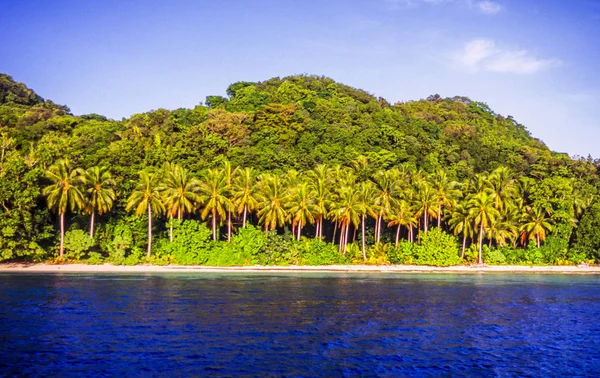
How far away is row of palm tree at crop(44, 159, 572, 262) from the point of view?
5819 cm

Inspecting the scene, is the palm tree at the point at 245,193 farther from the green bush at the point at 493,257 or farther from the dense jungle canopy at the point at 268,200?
the green bush at the point at 493,257

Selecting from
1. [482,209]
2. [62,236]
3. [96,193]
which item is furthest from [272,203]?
[482,209]

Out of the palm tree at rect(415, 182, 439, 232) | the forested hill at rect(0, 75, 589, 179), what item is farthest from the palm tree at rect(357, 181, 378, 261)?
the forested hill at rect(0, 75, 589, 179)

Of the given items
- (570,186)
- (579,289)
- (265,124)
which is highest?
(265,124)

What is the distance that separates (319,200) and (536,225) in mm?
27955

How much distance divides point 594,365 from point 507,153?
75717mm

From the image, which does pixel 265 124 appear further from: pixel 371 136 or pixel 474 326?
pixel 474 326

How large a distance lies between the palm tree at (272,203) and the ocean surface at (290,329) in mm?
13625

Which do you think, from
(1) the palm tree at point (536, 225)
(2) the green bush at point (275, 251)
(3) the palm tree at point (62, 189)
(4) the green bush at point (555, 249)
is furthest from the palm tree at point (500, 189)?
(3) the palm tree at point (62, 189)

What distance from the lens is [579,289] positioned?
4731cm

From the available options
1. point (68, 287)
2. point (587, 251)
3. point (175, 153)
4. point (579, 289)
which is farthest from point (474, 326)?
point (175, 153)

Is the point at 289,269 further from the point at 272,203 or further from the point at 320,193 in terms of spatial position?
Result: the point at 320,193

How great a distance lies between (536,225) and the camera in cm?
6494

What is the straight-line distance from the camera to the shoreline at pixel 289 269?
180ft
